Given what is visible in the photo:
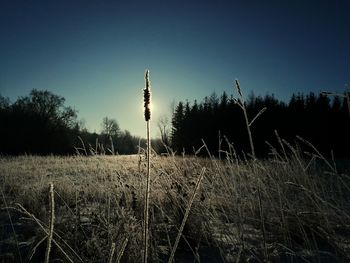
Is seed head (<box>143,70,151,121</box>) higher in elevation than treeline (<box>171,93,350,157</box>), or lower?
lower

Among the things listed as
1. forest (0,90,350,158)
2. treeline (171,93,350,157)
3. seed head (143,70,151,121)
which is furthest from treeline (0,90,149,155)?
seed head (143,70,151,121)

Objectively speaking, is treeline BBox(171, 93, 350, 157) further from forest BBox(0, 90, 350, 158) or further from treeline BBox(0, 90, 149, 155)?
treeline BBox(0, 90, 149, 155)

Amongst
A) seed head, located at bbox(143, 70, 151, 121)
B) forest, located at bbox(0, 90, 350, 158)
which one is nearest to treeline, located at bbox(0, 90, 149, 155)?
forest, located at bbox(0, 90, 350, 158)

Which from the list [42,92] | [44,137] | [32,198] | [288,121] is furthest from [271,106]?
[32,198]

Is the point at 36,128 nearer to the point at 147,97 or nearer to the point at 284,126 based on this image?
the point at 284,126

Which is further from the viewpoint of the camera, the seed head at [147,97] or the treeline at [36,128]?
the treeline at [36,128]

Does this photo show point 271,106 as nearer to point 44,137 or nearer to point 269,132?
point 269,132

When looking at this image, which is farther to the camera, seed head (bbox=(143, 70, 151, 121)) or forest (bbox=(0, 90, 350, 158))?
forest (bbox=(0, 90, 350, 158))

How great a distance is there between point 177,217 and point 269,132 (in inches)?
1756

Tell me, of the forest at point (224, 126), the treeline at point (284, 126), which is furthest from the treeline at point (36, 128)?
the treeline at point (284, 126)

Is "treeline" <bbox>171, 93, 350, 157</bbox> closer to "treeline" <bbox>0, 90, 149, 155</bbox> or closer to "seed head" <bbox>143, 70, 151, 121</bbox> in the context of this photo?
"treeline" <bbox>0, 90, 149, 155</bbox>

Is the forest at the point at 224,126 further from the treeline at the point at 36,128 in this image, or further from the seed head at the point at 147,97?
the seed head at the point at 147,97

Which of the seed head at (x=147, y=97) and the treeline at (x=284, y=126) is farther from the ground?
the treeline at (x=284, y=126)

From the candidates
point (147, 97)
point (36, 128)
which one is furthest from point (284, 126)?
point (147, 97)
